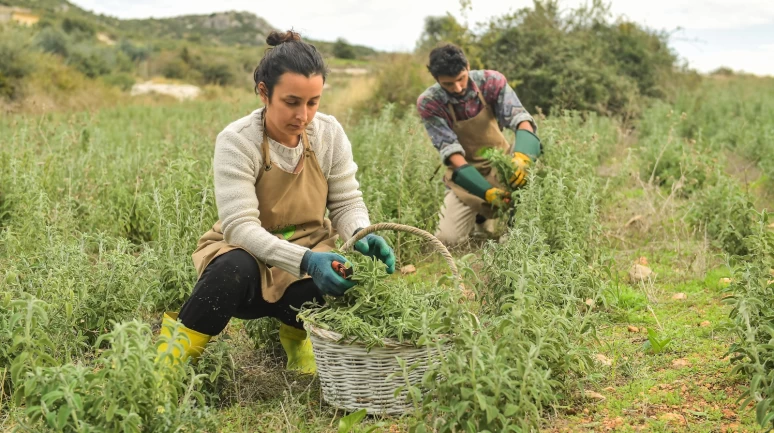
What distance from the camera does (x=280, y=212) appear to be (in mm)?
3184

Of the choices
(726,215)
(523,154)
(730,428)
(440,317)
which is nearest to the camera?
(440,317)

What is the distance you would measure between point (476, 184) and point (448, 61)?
85 centimetres

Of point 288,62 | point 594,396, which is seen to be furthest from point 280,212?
point 594,396

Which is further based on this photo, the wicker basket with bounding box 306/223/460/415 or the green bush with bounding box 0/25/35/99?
the green bush with bounding box 0/25/35/99

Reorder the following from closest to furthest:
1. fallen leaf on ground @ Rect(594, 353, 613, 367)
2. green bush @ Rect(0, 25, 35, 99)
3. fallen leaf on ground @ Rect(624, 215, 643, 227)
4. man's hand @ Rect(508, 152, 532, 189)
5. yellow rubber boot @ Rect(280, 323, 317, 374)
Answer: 1. fallen leaf on ground @ Rect(594, 353, 613, 367)
2. yellow rubber boot @ Rect(280, 323, 317, 374)
3. man's hand @ Rect(508, 152, 532, 189)
4. fallen leaf on ground @ Rect(624, 215, 643, 227)
5. green bush @ Rect(0, 25, 35, 99)

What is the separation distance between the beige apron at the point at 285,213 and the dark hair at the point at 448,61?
2010 mm

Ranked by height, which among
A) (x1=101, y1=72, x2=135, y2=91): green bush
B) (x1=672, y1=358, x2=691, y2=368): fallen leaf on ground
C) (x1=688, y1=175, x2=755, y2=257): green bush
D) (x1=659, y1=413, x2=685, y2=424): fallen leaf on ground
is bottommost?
(x1=101, y1=72, x2=135, y2=91): green bush

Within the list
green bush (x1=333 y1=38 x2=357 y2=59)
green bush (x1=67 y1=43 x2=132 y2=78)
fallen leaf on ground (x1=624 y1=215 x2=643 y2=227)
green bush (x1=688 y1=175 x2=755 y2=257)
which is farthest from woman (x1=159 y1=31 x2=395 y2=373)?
green bush (x1=333 y1=38 x2=357 y2=59)

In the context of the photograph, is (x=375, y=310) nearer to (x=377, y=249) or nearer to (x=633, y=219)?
(x=377, y=249)

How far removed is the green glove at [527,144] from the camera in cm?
499

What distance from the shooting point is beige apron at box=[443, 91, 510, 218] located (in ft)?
18.0

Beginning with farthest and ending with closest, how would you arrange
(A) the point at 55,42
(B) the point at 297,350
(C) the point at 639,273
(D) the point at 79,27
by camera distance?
(D) the point at 79,27 → (A) the point at 55,42 → (C) the point at 639,273 → (B) the point at 297,350

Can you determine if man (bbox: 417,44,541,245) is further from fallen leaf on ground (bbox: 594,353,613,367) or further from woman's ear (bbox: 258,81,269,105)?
woman's ear (bbox: 258,81,269,105)

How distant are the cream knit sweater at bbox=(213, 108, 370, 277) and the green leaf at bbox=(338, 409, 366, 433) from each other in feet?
1.98
